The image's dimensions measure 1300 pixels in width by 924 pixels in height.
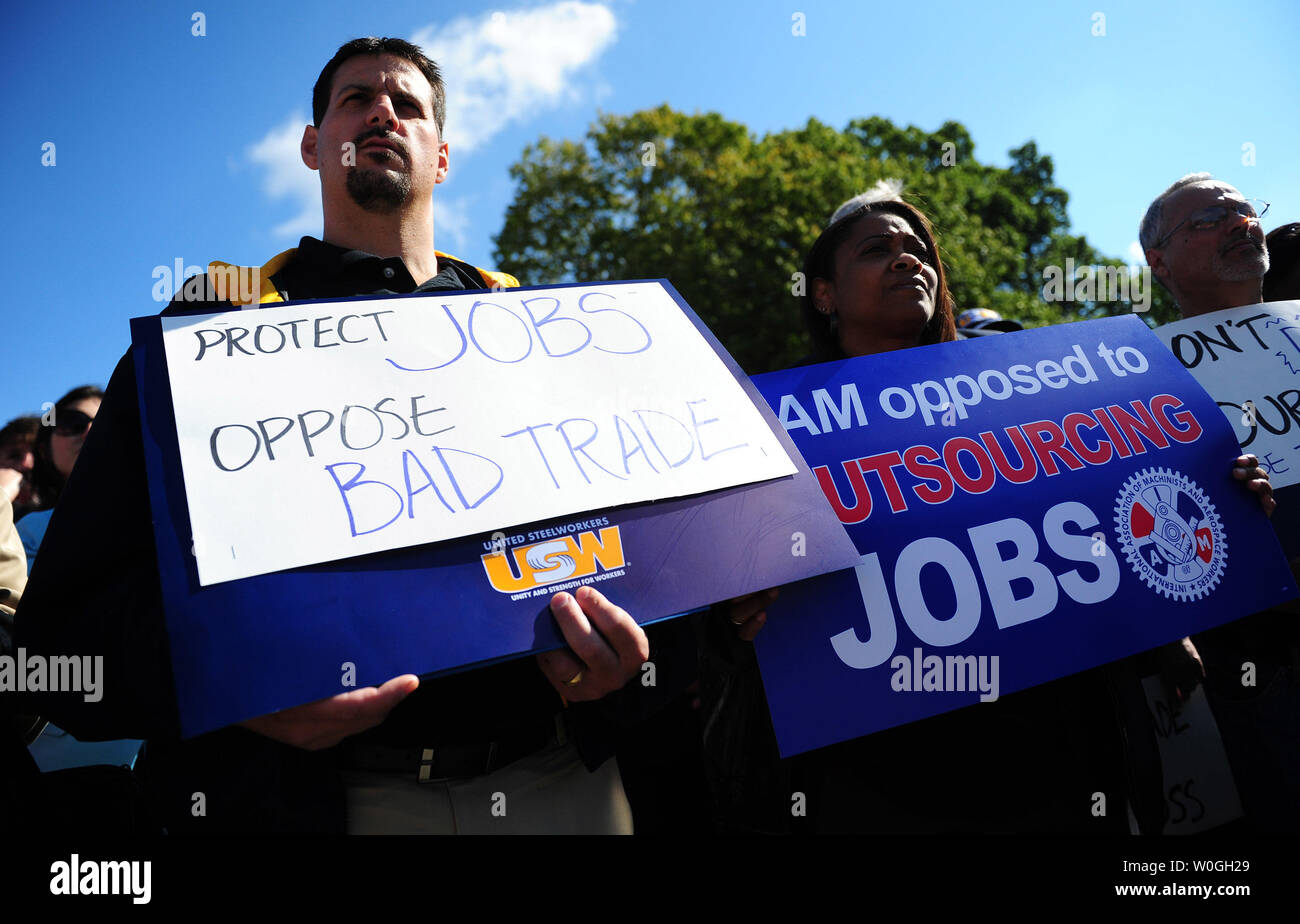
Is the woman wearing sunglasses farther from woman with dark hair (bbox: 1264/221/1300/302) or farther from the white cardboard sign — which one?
woman with dark hair (bbox: 1264/221/1300/302)

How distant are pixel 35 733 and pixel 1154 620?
2.74m

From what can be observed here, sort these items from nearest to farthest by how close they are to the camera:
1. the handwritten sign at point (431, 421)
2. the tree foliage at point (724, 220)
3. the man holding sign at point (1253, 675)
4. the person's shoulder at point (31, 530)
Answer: the handwritten sign at point (431, 421) < the man holding sign at point (1253, 675) < the person's shoulder at point (31, 530) < the tree foliage at point (724, 220)

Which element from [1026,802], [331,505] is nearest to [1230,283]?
[1026,802]

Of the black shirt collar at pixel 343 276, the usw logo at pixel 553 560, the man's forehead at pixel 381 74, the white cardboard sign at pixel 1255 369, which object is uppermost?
the man's forehead at pixel 381 74

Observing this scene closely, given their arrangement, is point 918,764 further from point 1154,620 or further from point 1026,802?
point 1154,620

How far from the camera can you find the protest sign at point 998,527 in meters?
1.83

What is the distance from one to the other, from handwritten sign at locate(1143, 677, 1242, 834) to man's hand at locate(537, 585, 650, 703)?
1.78 m

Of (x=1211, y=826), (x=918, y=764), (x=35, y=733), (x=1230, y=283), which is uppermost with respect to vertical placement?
→ (x=1230, y=283)

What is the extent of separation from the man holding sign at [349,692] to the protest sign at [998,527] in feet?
1.68

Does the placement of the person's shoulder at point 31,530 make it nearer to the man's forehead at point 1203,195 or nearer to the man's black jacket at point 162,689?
the man's black jacket at point 162,689

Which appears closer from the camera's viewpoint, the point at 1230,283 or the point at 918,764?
the point at 918,764

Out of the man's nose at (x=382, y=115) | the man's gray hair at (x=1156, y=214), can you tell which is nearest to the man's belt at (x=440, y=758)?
the man's nose at (x=382, y=115)

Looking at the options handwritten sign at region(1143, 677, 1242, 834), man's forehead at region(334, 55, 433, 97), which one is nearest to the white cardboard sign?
handwritten sign at region(1143, 677, 1242, 834)

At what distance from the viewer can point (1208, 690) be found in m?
2.54
